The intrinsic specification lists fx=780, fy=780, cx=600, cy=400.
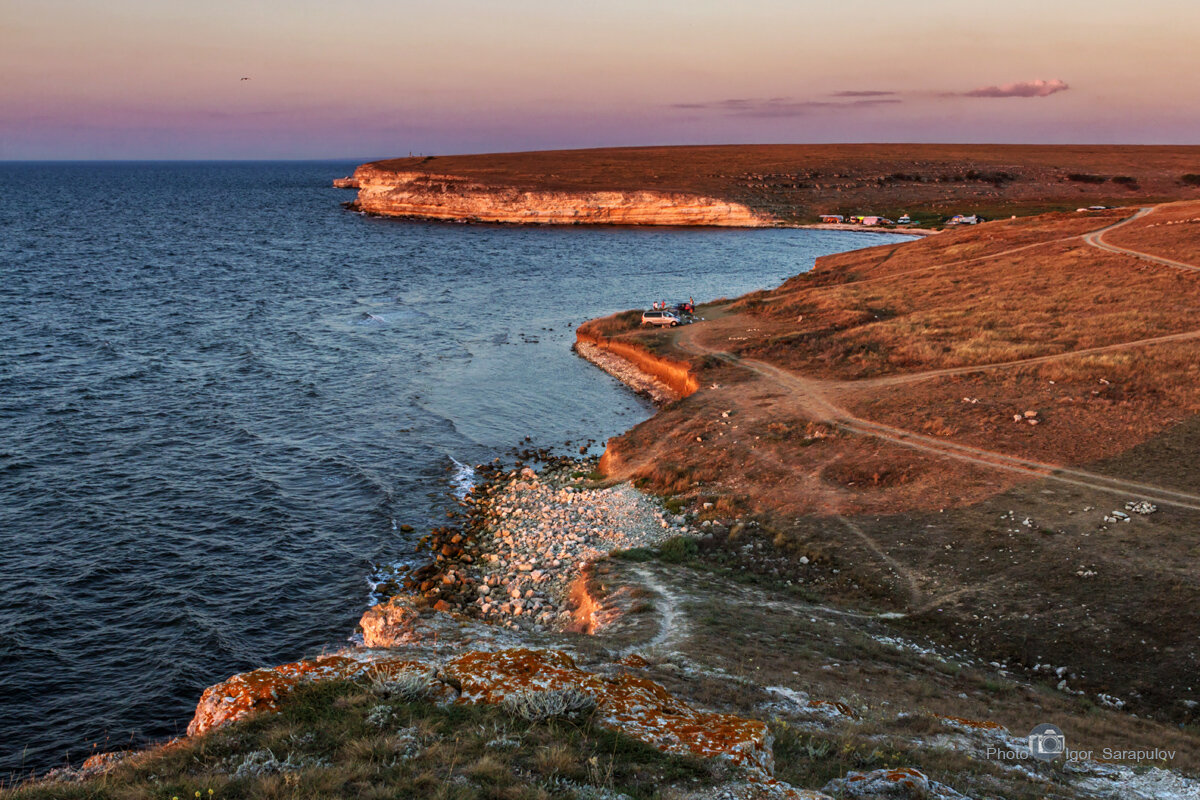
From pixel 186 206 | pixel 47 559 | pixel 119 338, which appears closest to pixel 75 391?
pixel 119 338

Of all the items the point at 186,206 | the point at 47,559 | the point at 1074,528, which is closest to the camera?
the point at 1074,528

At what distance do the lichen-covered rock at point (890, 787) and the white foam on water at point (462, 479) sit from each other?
978 inches

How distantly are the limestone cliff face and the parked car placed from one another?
9599 centimetres

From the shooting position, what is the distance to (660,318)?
191 feet

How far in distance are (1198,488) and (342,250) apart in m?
107

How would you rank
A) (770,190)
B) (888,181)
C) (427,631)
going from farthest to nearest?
(888,181) → (770,190) → (427,631)

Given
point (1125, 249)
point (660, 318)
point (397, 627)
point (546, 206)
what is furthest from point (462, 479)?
point (546, 206)

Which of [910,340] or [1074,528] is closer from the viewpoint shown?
[1074,528]

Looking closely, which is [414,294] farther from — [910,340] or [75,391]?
[910,340]

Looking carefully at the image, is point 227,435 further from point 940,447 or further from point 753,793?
point 753,793

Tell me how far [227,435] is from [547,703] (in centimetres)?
3385

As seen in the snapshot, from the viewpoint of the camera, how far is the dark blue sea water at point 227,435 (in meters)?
22.1

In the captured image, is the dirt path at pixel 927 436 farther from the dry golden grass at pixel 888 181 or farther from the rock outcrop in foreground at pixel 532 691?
the dry golden grass at pixel 888 181

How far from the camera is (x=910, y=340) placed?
143ft
